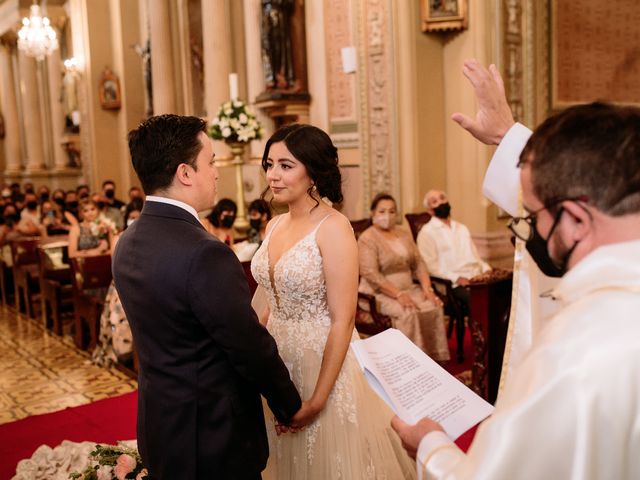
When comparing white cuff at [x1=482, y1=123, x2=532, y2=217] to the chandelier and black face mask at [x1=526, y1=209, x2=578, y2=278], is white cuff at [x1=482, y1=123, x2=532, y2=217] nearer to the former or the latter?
black face mask at [x1=526, y1=209, x2=578, y2=278]

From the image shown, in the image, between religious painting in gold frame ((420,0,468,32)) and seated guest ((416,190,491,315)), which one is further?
religious painting in gold frame ((420,0,468,32))

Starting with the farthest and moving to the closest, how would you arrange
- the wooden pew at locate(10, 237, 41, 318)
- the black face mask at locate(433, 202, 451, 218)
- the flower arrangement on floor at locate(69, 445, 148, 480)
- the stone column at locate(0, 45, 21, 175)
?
the stone column at locate(0, 45, 21, 175), the wooden pew at locate(10, 237, 41, 318), the black face mask at locate(433, 202, 451, 218), the flower arrangement on floor at locate(69, 445, 148, 480)

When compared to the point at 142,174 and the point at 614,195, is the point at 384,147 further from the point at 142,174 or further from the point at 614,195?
the point at 614,195

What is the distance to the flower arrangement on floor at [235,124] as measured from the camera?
314 inches

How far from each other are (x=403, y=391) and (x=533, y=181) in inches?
29.1

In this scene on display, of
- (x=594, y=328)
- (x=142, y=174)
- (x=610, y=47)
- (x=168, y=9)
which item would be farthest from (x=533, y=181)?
(x=168, y=9)

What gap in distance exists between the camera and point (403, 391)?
1721 mm

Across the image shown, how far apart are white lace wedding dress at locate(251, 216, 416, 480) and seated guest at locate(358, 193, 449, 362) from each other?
274 cm

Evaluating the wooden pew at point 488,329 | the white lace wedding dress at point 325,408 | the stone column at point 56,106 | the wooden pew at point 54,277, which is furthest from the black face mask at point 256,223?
the stone column at point 56,106

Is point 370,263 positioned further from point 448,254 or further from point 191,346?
point 191,346

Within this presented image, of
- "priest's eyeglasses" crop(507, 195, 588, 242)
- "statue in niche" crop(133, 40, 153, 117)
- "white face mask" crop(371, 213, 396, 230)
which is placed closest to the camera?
"priest's eyeglasses" crop(507, 195, 588, 242)

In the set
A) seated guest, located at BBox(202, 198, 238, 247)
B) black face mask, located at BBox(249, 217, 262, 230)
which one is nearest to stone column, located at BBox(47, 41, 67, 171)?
seated guest, located at BBox(202, 198, 238, 247)

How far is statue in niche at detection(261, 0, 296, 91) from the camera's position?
8.86 meters

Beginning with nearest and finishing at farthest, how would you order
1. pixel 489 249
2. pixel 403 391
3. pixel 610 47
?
pixel 403 391 < pixel 489 249 < pixel 610 47
